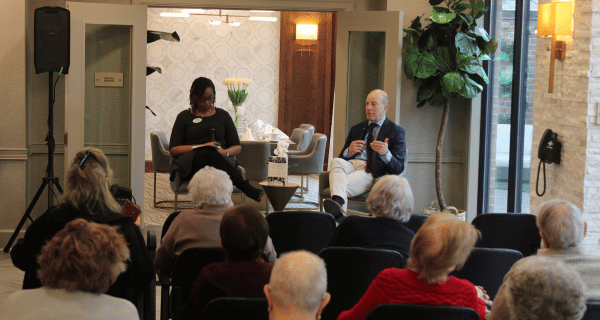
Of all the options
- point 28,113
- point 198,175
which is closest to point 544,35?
point 198,175

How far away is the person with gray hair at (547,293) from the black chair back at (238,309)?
723mm

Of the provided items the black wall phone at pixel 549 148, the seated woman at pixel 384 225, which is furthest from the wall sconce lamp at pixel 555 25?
the seated woman at pixel 384 225

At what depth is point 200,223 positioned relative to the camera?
9.60 ft

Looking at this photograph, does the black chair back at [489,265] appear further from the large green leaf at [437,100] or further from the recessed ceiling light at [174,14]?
the recessed ceiling light at [174,14]

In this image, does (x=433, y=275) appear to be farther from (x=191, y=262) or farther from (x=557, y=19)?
(x=557, y=19)

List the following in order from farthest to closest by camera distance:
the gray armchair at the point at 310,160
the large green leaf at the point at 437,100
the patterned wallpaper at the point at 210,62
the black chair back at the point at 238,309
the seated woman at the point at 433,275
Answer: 1. the patterned wallpaper at the point at 210,62
2. the gray armchair at the point at 310,160
3. the large green leaf at the point at 437,100
4. the seated woman at the point at 433,275
5. the black chair back at the point at 238,309

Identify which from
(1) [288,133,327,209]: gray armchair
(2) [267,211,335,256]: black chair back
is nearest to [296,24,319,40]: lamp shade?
(1) [288,133,327,209]: gray armchair

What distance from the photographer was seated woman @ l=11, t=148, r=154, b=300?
260cm

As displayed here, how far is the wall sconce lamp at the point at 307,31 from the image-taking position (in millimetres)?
11180

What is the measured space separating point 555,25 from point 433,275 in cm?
295

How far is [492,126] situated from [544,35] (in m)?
1.95

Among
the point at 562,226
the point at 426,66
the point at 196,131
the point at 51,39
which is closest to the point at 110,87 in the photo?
the point at 51,39

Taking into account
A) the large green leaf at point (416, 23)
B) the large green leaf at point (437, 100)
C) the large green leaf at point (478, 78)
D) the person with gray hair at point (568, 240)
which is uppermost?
the large green leaf at point (416, 23)

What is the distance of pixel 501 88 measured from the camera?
601cm
